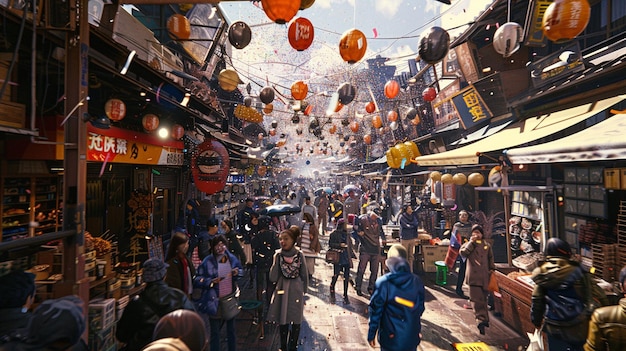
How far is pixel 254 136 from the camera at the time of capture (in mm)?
34094

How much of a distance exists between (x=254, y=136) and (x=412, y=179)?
17920 mm

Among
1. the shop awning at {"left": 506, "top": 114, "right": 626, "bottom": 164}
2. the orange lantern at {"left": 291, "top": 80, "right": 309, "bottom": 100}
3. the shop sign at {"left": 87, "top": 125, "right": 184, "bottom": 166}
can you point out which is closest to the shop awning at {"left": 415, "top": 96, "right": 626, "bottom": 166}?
the shop awning at {"left": 506, "top": 114, "right": 626, "bottom": 164}

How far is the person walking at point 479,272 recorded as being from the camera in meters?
6.69

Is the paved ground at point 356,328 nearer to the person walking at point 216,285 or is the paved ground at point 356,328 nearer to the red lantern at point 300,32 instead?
the person walking at point 216,285

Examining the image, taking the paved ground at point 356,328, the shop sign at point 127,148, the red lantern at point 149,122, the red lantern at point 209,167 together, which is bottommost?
the paved ground at point 356,328

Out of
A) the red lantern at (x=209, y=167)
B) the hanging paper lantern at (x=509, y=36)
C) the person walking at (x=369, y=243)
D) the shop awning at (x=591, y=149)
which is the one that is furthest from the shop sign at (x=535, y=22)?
the red lantern at (x=209, y=167)

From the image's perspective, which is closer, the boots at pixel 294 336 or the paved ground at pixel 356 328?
the boots at pixel 294 336

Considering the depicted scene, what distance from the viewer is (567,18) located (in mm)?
5566

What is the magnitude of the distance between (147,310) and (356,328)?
4599 mm

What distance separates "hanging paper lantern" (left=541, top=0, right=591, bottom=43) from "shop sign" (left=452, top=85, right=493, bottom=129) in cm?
771

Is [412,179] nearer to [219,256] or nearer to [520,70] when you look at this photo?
[520,70]

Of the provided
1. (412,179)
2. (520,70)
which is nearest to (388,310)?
(520,70)

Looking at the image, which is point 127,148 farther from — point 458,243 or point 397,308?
point 458,243

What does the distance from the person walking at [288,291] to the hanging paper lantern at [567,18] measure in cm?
588
